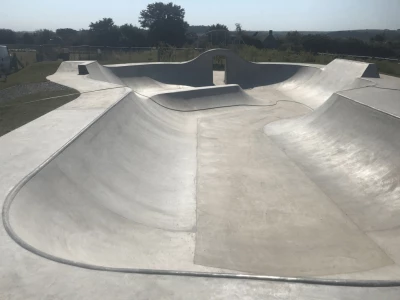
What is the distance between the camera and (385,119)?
427 inches

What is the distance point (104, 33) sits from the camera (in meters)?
59.4

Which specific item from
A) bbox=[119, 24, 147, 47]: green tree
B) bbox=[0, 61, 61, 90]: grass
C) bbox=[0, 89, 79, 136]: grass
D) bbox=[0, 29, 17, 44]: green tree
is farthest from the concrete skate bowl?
bbox=[0, 29, 17, 44]: green tree

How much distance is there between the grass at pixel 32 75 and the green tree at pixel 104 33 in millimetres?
37435

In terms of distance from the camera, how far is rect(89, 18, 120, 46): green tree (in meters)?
59.0

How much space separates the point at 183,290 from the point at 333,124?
1119 cm

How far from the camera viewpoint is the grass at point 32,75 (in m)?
17.6

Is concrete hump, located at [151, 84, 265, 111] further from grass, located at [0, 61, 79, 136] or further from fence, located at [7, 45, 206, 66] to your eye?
fence, located at [7, 45, 206, 66]

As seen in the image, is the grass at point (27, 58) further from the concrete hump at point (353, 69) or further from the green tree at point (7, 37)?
the green tree at point (7, 37)

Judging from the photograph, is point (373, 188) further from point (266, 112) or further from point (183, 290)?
point (266, 112)

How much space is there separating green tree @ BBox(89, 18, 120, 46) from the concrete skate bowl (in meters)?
46.9

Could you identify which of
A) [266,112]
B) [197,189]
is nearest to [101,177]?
[197,189]

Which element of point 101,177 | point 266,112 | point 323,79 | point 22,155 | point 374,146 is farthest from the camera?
point 323,79

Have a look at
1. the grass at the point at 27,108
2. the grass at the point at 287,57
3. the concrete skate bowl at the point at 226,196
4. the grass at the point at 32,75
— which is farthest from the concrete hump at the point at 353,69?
the grass at the point at 32,75

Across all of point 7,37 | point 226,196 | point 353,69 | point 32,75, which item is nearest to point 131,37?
point 7,37
